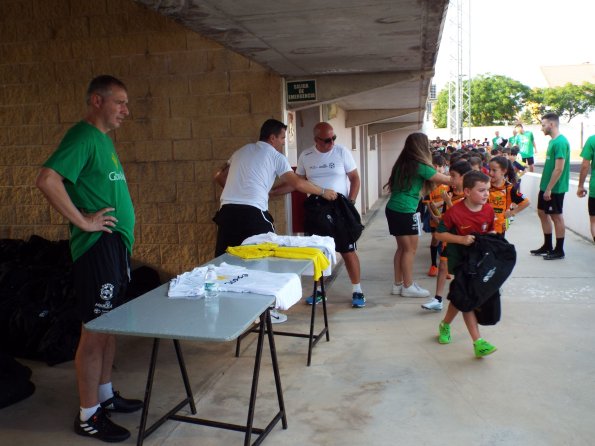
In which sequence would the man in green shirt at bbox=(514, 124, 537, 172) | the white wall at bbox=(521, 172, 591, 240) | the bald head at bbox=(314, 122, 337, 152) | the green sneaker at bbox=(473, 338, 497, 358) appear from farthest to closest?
the man in green shirt at bbox=(514, 124, 537, 172) < the white wall at bbox=(521, 172, 591, 240) < the bald head at bbox=(314, 122, 337, 152) < the green sneaker at bbox=(473, 338, 497, 358)

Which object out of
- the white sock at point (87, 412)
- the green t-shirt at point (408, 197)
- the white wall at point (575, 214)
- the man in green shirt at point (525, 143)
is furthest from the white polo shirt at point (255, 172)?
the man in green shirt at point (525, 143)

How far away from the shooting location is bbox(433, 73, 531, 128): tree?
62.1 metres

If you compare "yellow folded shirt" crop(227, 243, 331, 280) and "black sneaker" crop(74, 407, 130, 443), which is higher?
"yellow folded shirt" crop(227, 243, 331, 280)

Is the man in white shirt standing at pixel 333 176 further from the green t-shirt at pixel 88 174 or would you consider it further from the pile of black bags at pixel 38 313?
the green t-shirt at pixel 88 174

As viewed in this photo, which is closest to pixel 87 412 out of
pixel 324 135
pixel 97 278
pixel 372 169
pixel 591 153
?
pixel 97 278

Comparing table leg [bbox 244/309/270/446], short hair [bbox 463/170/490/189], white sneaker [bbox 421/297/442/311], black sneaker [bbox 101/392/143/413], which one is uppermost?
short hair [bbox 463/170/490/189]

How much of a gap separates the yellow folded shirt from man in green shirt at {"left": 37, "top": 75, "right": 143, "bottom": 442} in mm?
880

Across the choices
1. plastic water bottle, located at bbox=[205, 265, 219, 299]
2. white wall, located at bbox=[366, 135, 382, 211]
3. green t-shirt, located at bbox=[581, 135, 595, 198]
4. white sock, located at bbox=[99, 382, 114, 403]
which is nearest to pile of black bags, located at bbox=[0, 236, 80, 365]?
white sock, located at bbox=[99, 382, 114, 403]

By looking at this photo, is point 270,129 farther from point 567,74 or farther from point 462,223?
point 567,74

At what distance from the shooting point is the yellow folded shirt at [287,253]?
364cm

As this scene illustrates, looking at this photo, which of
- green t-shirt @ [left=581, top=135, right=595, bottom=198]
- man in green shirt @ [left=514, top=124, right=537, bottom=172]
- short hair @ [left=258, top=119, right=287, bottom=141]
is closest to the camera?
short hair @ [left=258, top=119, right=287, bottom=141]

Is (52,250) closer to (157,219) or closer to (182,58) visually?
(157,219)

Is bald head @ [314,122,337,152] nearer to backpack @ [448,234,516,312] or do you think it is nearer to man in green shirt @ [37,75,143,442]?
backpack @ [448,234,516,312]

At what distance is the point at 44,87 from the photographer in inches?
243
